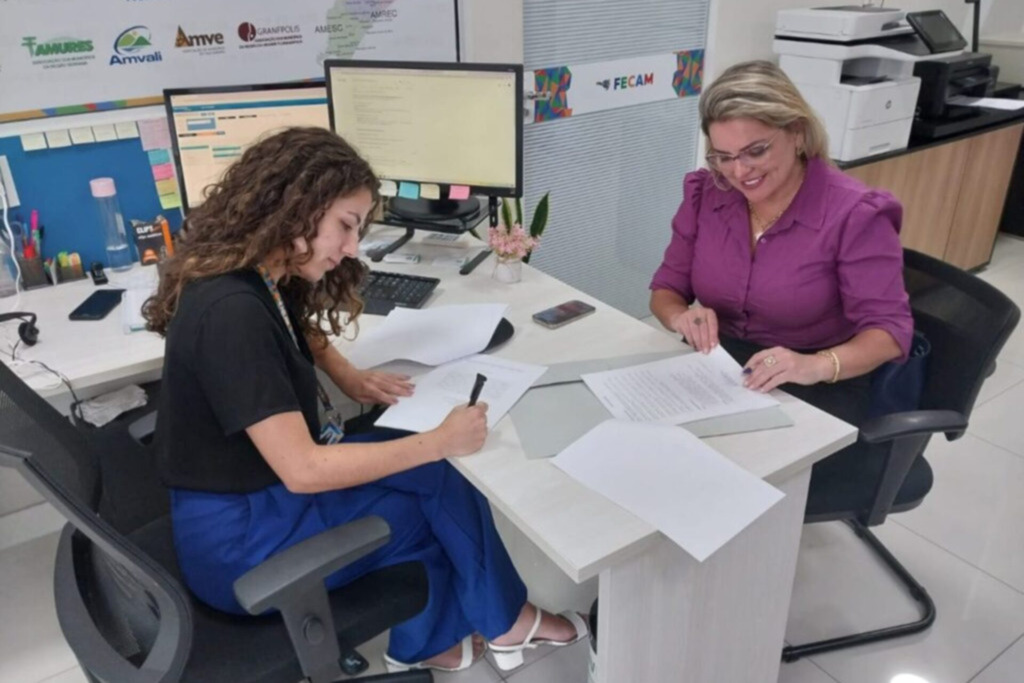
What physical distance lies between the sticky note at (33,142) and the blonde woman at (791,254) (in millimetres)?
1591

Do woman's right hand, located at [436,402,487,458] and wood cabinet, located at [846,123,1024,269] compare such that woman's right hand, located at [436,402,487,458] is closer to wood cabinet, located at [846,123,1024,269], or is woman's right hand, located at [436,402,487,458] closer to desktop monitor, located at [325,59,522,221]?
desktop monitor, located at [325,59,522,221]

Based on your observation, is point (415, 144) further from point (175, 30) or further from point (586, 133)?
point (586, 133)

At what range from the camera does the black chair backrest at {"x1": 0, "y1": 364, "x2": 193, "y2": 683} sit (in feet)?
3.23

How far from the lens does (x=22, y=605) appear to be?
205 centimetres

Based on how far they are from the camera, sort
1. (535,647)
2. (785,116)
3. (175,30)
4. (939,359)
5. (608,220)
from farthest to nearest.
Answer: (608,220), (175,30), (535,647), (939,359), (785,116)

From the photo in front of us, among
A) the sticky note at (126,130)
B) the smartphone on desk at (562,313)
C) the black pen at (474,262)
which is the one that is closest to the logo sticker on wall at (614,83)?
the black pen at (474,262)

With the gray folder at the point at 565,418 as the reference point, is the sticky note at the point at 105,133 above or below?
above

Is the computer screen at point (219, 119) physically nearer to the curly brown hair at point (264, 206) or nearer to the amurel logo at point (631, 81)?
the curly brown hair at point (264, 206)

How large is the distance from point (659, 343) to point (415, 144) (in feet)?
2.91

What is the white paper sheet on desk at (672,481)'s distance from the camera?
1.12 m

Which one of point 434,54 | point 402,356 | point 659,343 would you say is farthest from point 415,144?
point 659,343

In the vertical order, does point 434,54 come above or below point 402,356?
above

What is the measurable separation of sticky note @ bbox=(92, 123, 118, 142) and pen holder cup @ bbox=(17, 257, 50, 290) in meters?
0.34

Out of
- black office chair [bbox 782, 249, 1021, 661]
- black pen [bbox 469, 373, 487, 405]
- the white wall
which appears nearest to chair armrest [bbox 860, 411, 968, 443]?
black office chair [bbox 782, 249, 1021, 661]
